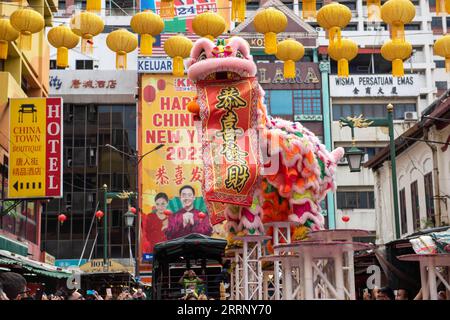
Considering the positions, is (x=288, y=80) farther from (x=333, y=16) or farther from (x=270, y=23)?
(x=333, y=16)

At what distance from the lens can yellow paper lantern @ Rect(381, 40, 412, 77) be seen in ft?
48.2

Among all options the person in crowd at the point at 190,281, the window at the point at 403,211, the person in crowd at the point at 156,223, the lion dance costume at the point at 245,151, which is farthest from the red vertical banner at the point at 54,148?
the person in crowd at the point at 156,223

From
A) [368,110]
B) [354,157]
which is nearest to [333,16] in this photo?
[354,157]

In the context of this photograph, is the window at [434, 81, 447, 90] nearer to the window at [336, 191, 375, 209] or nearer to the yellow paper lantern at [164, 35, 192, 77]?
the window at [336, 191, 375, 209]

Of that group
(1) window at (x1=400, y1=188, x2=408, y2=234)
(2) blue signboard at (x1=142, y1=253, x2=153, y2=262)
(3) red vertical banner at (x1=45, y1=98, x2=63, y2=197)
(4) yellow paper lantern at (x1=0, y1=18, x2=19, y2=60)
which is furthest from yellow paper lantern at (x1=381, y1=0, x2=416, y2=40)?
(2) blue signboard at (x1=142, y1=253, x2=153, y2=262)

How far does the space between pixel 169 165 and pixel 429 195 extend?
2082 centimetres

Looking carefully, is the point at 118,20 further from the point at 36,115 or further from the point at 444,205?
the point at 444,205

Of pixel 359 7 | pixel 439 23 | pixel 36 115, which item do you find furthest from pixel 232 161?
pixel 439 23

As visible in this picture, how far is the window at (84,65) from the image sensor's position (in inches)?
1989

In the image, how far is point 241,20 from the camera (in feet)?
47.6

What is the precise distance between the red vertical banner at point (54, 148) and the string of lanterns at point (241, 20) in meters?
8.77

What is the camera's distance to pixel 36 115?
24422 mm

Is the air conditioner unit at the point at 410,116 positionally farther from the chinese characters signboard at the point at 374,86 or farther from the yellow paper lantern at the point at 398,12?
the yellow paper lantern at the point at 398,12

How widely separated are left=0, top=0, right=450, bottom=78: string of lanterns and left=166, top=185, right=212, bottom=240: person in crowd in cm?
2826
